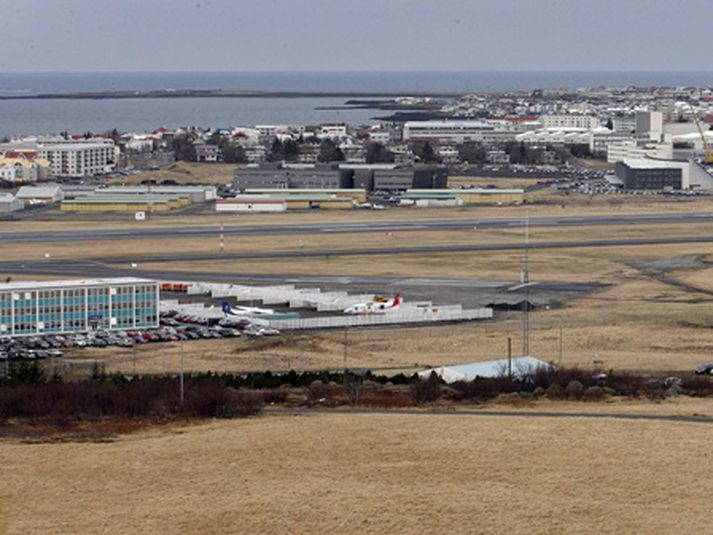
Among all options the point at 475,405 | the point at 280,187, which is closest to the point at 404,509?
the point at 475,405

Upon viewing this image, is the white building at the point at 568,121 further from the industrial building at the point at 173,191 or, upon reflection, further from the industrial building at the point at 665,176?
the industrial building at the point at 173,191

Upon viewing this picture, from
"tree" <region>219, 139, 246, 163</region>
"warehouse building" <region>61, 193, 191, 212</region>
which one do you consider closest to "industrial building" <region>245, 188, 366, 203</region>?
"warehouse building" <region>61, 193, 191, 212</region>

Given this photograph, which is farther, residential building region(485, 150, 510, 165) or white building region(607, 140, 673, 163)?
residential building region(485, 150, 510, 165)

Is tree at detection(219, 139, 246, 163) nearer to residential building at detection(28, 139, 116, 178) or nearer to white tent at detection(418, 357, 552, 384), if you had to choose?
residential building at detection(28, 139, 116, 178)

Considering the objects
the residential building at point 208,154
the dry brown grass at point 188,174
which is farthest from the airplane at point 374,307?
the residential building at point 208,154

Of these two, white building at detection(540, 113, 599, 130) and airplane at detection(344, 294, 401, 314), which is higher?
white building at detection(540, 113, 599, 130)

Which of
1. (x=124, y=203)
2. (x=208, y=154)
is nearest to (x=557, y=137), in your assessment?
(x=208, y=154)

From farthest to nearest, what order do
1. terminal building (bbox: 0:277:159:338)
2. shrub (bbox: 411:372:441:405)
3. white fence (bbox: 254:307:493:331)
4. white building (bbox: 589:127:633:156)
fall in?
white building (bbox: 589:127:633:156), white fence (bbox: 254:307:493:331), terminal building (bbox: 0:277:159:338), shrub (bbox: 411:372:441:405)
